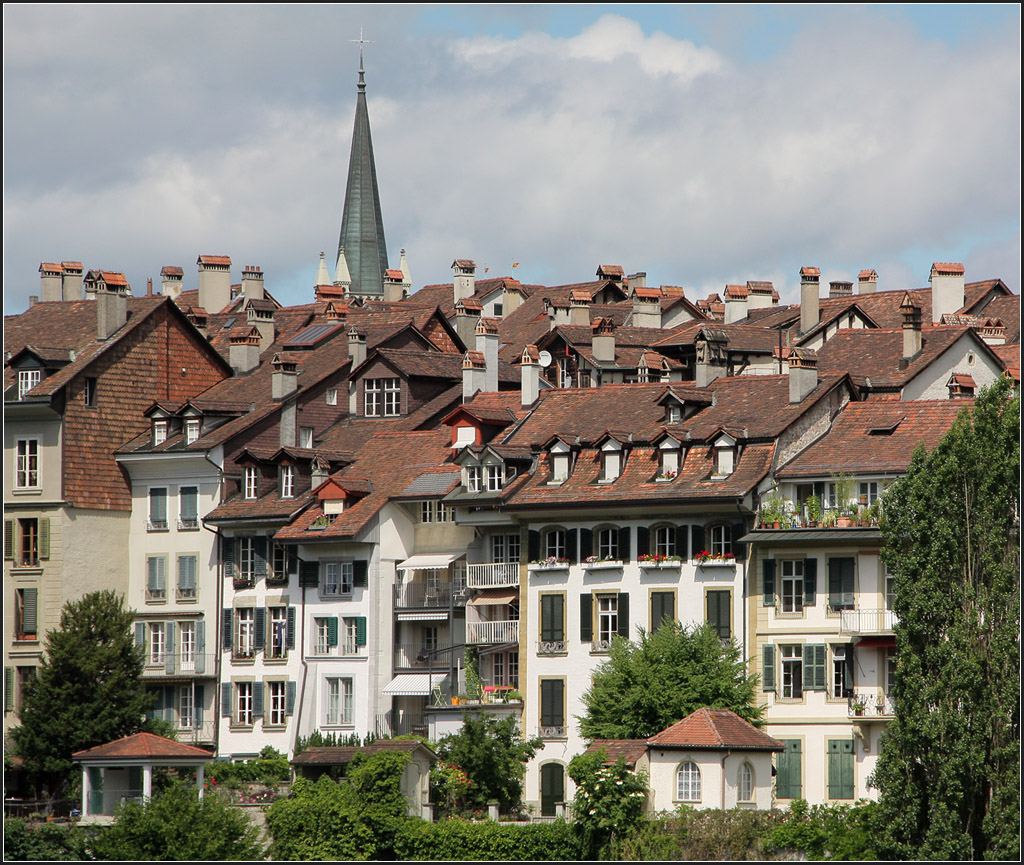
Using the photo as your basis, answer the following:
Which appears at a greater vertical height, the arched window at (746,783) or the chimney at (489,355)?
the chimney at (489,355)

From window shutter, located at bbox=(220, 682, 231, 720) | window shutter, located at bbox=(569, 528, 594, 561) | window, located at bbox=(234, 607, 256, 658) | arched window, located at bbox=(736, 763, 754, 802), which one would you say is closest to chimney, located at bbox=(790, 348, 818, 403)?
window shutter, located at bbox=(569, 528, 594, 561)

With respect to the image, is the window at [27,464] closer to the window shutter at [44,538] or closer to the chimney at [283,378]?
the window shutter at [44,538]

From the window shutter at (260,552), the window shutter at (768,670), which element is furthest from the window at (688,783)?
the window shutter at (260,552)

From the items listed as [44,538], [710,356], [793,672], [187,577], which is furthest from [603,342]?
[793,672]

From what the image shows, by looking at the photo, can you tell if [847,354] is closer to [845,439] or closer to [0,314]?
[845,439]

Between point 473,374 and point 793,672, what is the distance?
22.7m

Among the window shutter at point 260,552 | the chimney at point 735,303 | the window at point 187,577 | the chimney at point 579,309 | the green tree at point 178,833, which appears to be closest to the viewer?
the green tree at point 178,833

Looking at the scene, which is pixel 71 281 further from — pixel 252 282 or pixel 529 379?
pixel 529 379

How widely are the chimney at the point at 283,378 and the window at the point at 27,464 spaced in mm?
9822

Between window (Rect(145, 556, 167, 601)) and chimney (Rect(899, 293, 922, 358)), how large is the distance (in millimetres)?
30497

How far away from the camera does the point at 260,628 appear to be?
96750mm

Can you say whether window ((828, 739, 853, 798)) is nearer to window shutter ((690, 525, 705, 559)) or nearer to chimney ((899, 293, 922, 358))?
window shutter ((690, 525, 705, 559))

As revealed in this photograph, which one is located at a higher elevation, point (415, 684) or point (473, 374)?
point (473, 374)

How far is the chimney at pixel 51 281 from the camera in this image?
117025mm
